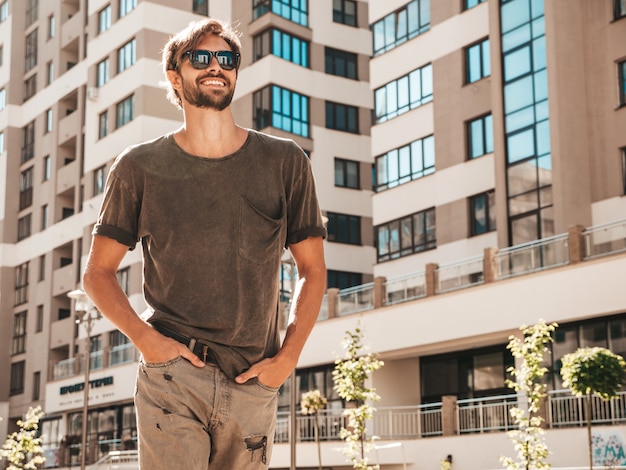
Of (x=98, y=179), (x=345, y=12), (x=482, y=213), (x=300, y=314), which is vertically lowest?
(x=300, y=314)

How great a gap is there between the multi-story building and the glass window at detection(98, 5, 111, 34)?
202 mm

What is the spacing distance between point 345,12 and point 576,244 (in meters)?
28.1

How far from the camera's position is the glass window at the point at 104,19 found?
58.2m

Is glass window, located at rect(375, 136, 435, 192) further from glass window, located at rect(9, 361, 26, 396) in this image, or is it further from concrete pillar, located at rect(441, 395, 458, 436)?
glass window, located at rect(9, 361, 26, 396)

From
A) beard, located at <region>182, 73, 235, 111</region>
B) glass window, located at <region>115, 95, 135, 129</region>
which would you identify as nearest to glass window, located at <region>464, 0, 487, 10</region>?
glass window, located at <region>115, 95, 135, 129</region>

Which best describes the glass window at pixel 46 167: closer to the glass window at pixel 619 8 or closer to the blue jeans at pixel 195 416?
the glass window at pixel 619 8

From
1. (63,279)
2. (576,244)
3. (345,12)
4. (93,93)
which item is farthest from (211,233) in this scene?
(63,279)

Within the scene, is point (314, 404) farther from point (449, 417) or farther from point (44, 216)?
point (44, 216)

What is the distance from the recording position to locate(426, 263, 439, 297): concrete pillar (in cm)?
3606

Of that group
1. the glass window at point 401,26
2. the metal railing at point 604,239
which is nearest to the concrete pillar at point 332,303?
the glass window at point 401,26

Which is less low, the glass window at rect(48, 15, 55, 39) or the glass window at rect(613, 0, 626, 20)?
the glass window at rect(48, 15, 55, 39)

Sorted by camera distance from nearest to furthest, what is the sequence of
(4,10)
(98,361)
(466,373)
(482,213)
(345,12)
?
(466,373) → (482,213) → (98,361) → (345,12) → (4,10)

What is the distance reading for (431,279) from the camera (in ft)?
119

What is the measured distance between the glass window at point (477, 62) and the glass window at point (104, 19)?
23993mm
